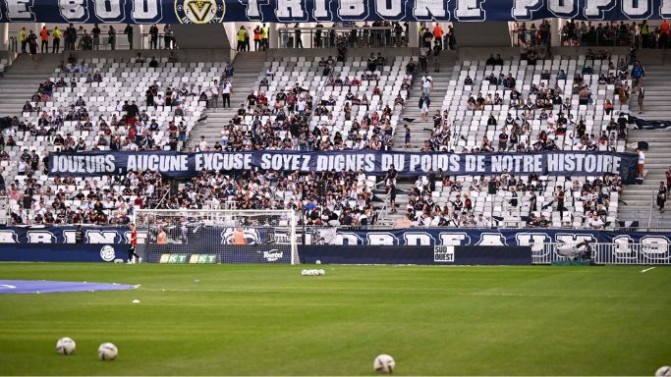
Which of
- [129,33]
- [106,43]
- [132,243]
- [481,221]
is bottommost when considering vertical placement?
[132,243]

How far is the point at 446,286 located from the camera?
→ 106ft

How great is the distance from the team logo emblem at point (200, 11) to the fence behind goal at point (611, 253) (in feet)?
77.3

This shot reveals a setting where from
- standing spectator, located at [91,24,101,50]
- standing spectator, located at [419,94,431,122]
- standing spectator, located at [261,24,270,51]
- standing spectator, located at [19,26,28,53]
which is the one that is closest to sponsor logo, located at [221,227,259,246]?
standing spectator, located at [419,94,431,122]

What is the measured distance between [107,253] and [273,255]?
716cm

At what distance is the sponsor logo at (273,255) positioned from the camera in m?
49.0

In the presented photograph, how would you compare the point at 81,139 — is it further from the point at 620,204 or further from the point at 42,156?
the point at 620,204

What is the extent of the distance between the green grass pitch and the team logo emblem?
3129cm

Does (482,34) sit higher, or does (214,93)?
(482,34)

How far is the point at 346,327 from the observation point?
20312 mm

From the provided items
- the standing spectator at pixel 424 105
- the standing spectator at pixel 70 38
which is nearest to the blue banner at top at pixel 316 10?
the standing spectator at pixel 424 105

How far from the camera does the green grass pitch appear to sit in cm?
1555

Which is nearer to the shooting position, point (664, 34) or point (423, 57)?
point (664, 34)

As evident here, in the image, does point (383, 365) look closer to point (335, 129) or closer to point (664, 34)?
point (335, 129)

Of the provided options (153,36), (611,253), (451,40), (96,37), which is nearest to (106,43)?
(96,37)
